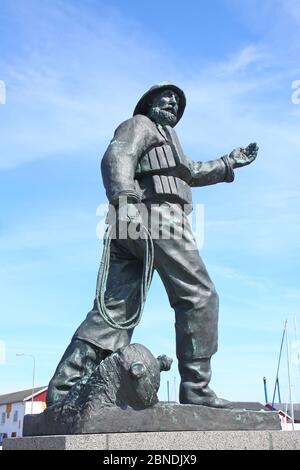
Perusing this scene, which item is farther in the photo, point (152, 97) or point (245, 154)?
point (245, 154)

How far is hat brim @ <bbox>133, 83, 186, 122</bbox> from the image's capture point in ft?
17.8

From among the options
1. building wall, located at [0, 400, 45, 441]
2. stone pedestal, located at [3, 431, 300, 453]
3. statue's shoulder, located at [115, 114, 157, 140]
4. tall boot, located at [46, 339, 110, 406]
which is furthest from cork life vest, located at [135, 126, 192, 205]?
building wall, located at [0, 400, 45, 441]

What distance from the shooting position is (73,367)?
4.44m

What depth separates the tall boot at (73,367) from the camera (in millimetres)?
4371

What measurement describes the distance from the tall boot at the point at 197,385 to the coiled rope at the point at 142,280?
51 centimetres

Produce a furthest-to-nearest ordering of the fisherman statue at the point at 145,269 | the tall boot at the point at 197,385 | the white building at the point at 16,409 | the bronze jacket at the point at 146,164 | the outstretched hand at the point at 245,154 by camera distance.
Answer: the white building at the point at 16,409 → the outstretched hand at the point at 245,154 → the bronze jacket at the point at 146,164 → the fisherman statue at the point at 145,269 → the tall boot at the point at 197,385

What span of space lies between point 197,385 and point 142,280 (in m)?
0.90

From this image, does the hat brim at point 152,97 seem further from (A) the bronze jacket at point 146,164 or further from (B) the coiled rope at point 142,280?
(B) the coiled rope at point 142,280

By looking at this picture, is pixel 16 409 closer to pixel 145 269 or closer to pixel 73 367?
pixel 73 367

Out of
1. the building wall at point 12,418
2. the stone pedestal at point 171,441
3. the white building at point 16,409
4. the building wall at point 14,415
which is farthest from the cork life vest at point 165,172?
the building wall at point 12,418

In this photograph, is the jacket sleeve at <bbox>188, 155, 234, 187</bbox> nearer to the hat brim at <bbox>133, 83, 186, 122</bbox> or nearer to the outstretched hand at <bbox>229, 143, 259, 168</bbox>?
the outstretched hand at <bbox>229, 143, 259, 168</bbox>

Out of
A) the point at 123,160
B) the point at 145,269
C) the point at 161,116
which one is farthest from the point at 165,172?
the point at 145,269

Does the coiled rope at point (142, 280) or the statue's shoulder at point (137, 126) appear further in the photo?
the statue's shoulder at point (137, 126)

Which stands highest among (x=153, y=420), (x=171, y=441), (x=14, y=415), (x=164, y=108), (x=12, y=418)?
(x=14, y=415)
